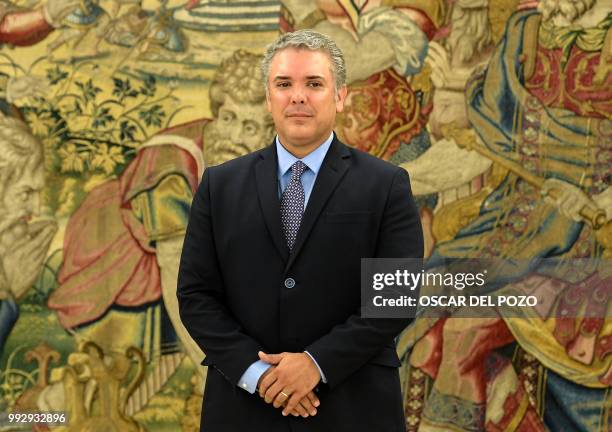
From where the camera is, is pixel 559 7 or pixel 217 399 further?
pixel 559 7

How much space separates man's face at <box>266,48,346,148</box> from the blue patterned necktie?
0.34 ft

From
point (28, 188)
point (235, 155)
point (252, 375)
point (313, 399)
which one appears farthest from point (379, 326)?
point (28, 188)

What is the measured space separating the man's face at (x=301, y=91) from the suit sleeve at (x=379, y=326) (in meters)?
0.30

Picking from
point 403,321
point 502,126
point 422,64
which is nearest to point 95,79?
point 422,64

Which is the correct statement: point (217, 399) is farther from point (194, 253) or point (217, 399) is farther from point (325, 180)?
point (325, 180)

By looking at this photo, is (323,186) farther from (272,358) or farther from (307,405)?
(307,405)

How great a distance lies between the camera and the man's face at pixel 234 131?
461cm

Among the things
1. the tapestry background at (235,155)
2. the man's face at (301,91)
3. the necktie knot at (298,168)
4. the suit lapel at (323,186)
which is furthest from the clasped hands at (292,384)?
the tapestry background at (235,155)

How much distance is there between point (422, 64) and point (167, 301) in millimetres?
1818

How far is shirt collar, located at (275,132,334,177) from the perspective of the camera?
263 cm

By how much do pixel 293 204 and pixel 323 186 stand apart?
10 centimetres

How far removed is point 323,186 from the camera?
2.57 m

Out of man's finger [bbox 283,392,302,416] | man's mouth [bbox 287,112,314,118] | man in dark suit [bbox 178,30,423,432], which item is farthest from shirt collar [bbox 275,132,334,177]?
man's finger [bbox 283,392,302,416]

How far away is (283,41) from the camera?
2.57m
